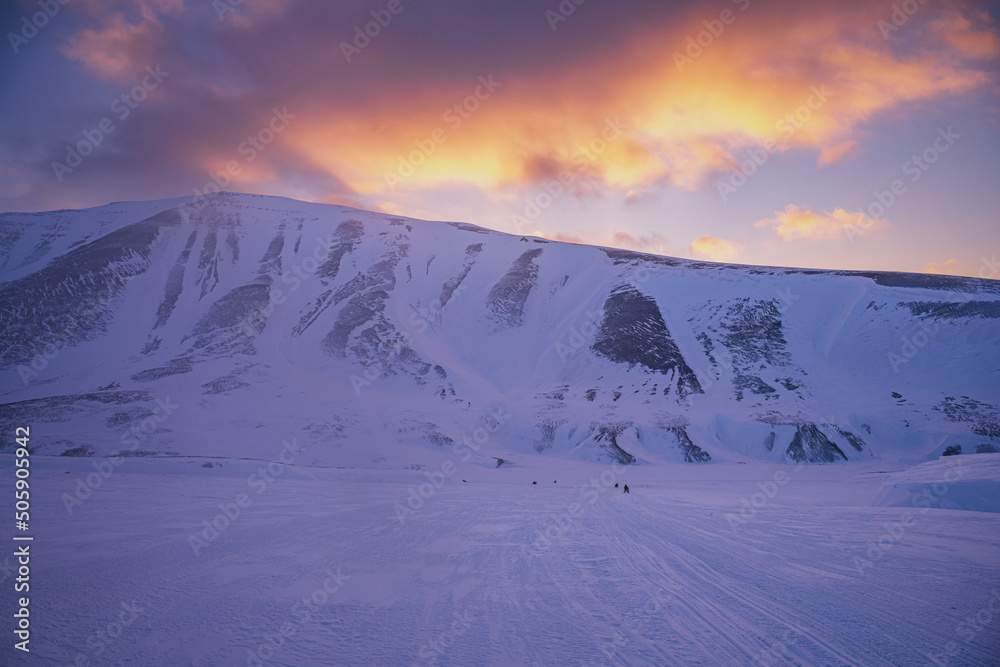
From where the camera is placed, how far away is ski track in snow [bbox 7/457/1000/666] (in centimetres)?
579

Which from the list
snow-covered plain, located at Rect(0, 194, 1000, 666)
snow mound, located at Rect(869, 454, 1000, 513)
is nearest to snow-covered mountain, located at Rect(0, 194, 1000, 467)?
snow-covered plain, located at Rect(0, 194, 1000, 666)

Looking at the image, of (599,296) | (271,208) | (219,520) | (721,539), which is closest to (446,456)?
(219,520)

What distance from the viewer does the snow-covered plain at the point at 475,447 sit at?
667cm

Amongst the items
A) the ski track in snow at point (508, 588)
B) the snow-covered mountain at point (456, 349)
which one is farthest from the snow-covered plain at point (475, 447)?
the snow-covered mountain at point (456, 349)

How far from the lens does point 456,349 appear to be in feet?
253

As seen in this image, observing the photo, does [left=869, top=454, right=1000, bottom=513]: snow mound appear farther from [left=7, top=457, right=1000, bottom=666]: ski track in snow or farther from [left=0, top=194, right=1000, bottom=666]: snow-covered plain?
[left=7, top=457, right=1000, bottom=666]: ski track in snow

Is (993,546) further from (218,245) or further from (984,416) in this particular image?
(218,245)

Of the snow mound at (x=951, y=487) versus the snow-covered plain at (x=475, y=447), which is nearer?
the snow-covered plain at (x=475, y=447)

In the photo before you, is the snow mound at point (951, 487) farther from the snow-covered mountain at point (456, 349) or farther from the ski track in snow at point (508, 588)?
the snow-covered mountain at point (456, 349)

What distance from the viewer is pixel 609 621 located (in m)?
6.68

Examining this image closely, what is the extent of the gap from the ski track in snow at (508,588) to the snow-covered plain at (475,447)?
73 millimetres

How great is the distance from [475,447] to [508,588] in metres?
41.9

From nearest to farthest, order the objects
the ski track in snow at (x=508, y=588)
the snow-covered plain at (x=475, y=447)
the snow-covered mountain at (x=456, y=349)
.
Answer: the ski track in snow at (x=508, y=588), the snow-covered plain at (x=475, y=447), the snow-covered mountain at (x=456, y=349)

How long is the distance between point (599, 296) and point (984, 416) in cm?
4933
